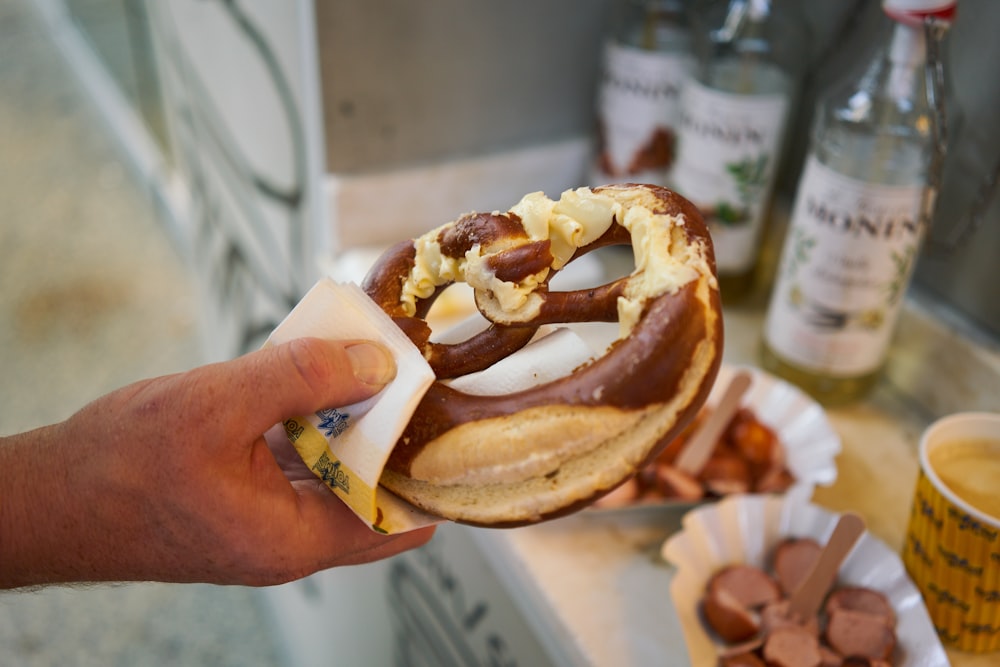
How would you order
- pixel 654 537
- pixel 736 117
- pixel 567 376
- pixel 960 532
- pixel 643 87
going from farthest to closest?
pixel 643 87, pixel 736 117, pixel 654 537, pixel 960 532, pixel 567 376

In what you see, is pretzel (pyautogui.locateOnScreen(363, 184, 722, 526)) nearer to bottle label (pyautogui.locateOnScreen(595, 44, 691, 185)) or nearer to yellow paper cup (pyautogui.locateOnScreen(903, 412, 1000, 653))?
yellow paper cup (pyautogui.locateOnScreen(903, 412, 1000, 653))

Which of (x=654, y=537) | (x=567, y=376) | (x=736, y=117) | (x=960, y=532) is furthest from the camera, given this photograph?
(x=736, y=117)

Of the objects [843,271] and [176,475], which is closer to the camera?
[176,475]

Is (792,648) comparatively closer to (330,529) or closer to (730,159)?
(330,529)

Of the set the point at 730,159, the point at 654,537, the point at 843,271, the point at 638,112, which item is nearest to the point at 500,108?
the point at 638,112

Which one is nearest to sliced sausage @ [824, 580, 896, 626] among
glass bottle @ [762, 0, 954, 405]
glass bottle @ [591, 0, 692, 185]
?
glass bottle @ [762, 0, 954, 405]

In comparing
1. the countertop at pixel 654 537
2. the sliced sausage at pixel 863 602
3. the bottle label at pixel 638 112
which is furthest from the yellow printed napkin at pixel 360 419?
the bottle label at pixel 638 112
